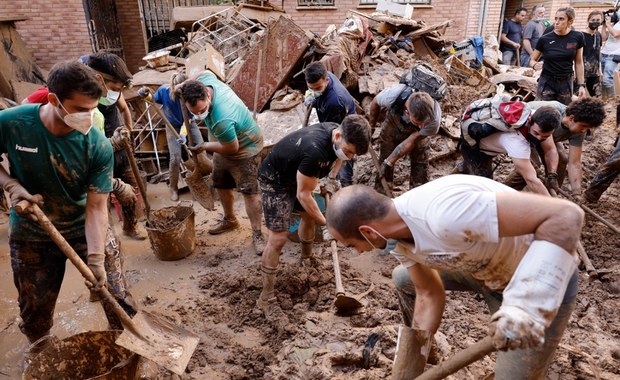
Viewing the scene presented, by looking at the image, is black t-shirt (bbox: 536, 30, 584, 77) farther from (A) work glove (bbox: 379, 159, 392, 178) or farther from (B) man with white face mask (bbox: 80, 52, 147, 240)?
(B) man with white face mask (bbox: 80, 52, 147, 240)

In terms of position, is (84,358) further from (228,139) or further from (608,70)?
(608,70)

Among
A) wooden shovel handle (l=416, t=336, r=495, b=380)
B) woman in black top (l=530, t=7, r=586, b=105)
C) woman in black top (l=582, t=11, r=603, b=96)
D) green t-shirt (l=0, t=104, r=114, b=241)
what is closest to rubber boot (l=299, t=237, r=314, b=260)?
green t-shirt (l=0, t=104, r=114, b=241)

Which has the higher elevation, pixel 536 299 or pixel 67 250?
pixel 536 299

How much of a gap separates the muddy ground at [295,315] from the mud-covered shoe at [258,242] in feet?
0.35

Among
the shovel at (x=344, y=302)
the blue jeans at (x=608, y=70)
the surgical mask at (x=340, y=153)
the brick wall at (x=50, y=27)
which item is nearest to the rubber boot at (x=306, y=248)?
the shovel at (x=344, y=302)

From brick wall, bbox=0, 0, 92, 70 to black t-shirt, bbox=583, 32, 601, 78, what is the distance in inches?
392

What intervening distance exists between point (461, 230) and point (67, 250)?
207 cm

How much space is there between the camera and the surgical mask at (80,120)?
2.23m

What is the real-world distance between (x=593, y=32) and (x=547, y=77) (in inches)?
111

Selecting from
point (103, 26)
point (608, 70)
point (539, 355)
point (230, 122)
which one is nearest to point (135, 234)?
point (230, 122)

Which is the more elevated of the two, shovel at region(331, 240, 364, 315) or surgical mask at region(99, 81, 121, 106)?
surgical mask at region(99, 81, 121, 106)

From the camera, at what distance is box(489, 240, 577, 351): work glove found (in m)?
1.46

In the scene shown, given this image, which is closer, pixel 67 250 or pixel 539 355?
pixel 539 355

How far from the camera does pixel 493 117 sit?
157 inches
